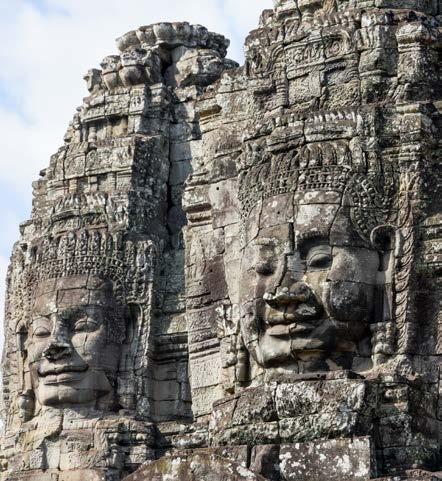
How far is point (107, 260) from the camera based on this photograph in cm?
2730

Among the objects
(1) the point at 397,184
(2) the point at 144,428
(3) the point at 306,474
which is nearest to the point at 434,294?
(1) the point at 397,184

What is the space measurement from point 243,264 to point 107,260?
319 cm

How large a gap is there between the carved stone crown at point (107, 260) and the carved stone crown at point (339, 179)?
3331mm

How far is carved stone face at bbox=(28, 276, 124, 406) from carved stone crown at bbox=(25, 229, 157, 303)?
142mm

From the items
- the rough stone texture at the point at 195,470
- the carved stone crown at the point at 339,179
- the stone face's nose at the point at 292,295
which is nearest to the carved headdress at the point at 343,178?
the carved stone crown at the point at 339,179

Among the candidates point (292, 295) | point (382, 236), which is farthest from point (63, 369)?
point (382, 236)

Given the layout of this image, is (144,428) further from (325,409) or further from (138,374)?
(325,409)

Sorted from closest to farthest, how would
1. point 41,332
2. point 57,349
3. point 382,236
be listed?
1. point 382,236
2. point 57,349
3. point 41,332

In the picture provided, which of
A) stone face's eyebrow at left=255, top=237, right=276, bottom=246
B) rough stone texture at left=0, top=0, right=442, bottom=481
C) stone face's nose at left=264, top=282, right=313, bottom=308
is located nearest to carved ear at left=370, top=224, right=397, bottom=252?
rough stone texture at left=0, top=0, right=442, bottom=481

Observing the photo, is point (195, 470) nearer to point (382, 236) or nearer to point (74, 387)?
point (382, 236)

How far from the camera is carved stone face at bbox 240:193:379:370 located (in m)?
23.7

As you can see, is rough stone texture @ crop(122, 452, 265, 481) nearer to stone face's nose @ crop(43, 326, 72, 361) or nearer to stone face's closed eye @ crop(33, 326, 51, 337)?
stone face's nose @ crop(43, 326, 72, 361)

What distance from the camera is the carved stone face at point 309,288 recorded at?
77.7 feet

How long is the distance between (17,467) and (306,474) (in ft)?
19.7
